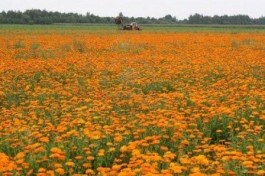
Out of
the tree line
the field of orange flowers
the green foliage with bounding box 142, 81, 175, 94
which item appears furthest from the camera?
the tree line

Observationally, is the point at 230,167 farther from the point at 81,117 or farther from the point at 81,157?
the point at 81,117

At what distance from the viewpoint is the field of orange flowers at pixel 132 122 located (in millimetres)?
4938

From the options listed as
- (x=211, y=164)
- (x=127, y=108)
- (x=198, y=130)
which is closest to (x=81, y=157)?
(x=211, y=164)

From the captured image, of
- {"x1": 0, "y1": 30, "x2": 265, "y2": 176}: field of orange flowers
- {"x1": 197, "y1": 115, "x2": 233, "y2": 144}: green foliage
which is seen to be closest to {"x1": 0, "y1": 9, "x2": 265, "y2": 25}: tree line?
{"x1": 0, "y1": 30, "x2": 265, "y2": 176}: field of orange flowers

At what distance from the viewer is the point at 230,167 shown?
15.8 feet

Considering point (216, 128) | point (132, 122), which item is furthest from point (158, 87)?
point (132, 122)

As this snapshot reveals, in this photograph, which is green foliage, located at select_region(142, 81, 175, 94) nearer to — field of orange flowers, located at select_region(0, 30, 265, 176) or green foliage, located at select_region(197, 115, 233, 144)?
field of orange flowers, located at select_region(0, 30, 265, 176)

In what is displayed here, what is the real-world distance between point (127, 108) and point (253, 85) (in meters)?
3.23

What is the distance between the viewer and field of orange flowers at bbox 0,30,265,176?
494cm

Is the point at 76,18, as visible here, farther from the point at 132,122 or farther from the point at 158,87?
the point at 132,122

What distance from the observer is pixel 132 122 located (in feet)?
21.9

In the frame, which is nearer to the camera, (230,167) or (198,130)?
(230,167)

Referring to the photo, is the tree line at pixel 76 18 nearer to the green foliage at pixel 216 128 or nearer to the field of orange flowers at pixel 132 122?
the field of orange flowers at pixel 132 122

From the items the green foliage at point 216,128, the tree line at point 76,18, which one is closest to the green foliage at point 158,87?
the green foliage at point 216,128
